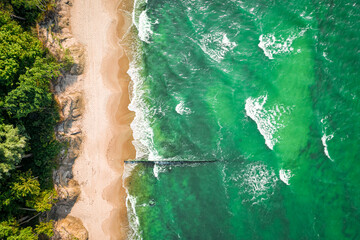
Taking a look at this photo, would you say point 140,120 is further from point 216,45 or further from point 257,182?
point 257,182

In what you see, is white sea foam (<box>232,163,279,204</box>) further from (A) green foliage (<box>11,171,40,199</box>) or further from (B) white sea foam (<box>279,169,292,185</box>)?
(A) green foliage (<box>11,171,40,199</box>)

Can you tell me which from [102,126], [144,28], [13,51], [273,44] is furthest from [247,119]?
[13,51]

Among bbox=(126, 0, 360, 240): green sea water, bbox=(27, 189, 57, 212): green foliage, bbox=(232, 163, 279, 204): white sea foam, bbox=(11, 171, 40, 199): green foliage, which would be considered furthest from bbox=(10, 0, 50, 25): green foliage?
bbox=(232, 163, 279, 204): white sea foam

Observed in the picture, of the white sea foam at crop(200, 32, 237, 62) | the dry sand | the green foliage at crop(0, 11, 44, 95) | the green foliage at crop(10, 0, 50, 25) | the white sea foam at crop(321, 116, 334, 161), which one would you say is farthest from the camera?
the white sea foam at crop(200, 32, 237, 62)

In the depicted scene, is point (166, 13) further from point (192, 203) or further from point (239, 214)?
point (239, 214)

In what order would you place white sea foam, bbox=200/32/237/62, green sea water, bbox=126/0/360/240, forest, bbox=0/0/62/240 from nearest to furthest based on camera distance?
forest, bbox=0/0/62/240 < green sea water, bbox=126/0/360/240 < white sea foam, bbox=200/32/237/62
